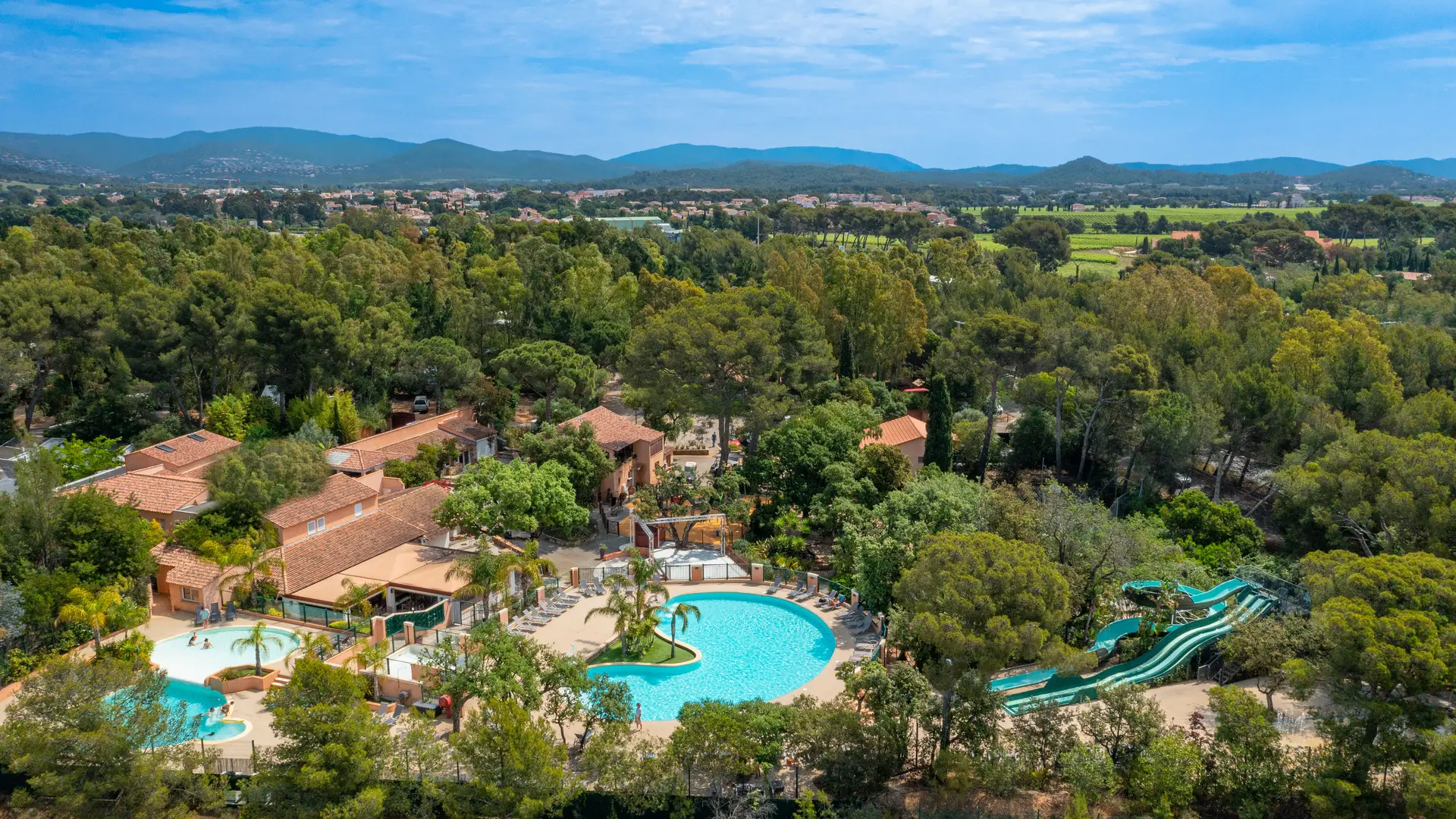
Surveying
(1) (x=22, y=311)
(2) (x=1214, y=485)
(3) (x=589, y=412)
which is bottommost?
(2) (x=1214, y=485)

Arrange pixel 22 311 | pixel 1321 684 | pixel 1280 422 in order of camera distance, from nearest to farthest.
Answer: pixel 1321 684 < pixel 1280 422 < pixel 22 311

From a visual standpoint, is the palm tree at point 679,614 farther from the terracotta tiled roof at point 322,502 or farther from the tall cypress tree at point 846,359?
the tall cypress tree at point 846,359

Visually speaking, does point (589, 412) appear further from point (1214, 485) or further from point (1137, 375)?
point (1214, 485)

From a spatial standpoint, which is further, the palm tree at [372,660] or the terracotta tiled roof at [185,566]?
the terracotta tiled roof at [185,566]

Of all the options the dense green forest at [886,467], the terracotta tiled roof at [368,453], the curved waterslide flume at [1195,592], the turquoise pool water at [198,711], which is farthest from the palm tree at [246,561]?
the curved waterslide flume at [1195,592]

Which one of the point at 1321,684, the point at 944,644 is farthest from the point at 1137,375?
the point at 944,644

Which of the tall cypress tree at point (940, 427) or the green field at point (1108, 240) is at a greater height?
the green field at point (1108, 240)
